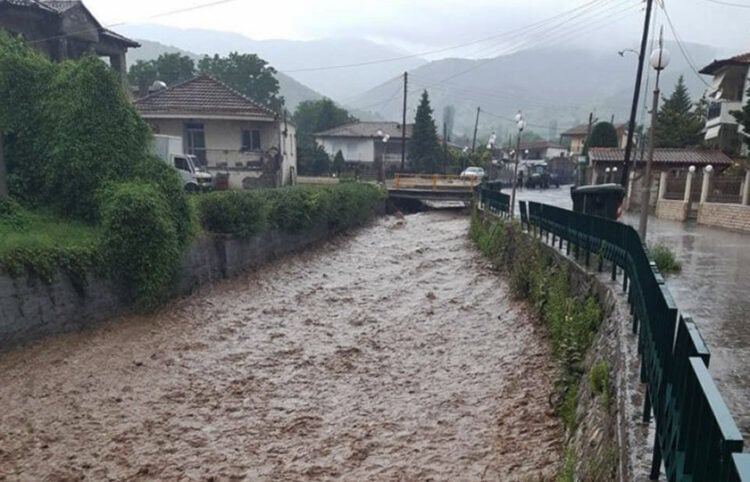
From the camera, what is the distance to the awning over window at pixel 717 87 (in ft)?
115

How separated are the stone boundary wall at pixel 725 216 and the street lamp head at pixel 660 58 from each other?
977 cm

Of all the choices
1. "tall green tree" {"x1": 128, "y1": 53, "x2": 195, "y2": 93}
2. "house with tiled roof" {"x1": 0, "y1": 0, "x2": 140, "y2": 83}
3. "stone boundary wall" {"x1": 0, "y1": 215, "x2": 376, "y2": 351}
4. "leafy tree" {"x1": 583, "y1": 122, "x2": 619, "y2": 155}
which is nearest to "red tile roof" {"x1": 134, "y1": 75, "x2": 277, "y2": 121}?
"house with tiled roof" {"x1": 0, "y1": 0, "x2": 140, "y2": 83}

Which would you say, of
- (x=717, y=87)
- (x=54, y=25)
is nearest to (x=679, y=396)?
(x=54, y=25)

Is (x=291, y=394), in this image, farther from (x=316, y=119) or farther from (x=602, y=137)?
(x=316, y=119)

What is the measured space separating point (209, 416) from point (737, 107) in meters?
37.6

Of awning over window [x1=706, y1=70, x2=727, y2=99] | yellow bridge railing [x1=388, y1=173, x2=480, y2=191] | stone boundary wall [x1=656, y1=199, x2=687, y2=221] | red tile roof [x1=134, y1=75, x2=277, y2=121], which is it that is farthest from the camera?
awning over window [x1=706, y1=70, x2=727, y2=99]

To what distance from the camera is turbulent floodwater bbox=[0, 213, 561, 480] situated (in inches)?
246

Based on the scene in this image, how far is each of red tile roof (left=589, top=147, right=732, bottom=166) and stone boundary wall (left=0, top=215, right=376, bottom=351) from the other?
1076 inches

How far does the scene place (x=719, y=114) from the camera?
34.7 m

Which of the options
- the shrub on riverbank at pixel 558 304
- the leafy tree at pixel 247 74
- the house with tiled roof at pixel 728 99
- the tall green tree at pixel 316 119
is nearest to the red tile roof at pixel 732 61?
the house with tiled roof at pixel 728 99

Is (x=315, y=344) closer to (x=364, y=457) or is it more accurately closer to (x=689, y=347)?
(x=364, y=457)

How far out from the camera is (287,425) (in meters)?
7.20

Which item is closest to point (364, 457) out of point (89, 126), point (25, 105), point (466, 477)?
point (466, 477)

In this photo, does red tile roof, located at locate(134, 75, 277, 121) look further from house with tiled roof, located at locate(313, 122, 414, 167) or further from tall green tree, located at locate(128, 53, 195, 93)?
tall green tree, located at locate(128, 53, 195, 93)
